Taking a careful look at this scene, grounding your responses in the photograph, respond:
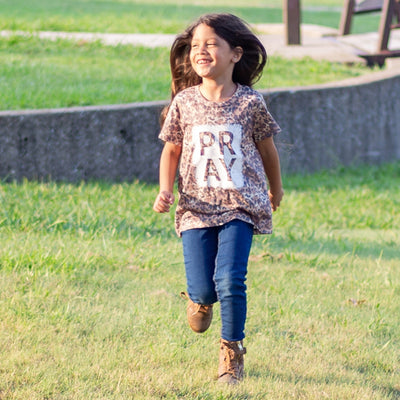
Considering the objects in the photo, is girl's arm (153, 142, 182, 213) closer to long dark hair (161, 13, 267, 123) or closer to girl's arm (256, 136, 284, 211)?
long dark hair (161, 13, 267, 123)

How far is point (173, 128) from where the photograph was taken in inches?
141

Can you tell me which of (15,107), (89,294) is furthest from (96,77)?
(89,294)

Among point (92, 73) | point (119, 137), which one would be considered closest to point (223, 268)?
point (119, 137)

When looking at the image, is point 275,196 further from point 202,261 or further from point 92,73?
point 92,73

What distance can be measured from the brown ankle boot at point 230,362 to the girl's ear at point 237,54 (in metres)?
1.22

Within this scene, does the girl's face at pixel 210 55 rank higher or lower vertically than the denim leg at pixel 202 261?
higher

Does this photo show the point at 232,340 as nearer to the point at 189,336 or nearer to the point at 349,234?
the point at 189,336

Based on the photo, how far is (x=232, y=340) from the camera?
3410mm

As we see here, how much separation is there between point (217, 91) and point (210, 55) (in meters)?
0.16

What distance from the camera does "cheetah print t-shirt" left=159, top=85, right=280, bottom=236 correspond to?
11.2ft

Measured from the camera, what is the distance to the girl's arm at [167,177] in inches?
134

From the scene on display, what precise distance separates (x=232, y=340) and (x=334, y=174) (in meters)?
5.13

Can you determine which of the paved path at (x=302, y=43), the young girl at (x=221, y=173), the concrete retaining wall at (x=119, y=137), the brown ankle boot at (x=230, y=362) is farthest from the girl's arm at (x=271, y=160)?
the paved path at (x=302, y=43)

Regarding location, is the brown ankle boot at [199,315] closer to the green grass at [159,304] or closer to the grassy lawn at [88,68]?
the green grass at [159,304]
